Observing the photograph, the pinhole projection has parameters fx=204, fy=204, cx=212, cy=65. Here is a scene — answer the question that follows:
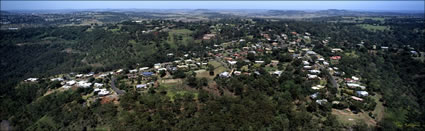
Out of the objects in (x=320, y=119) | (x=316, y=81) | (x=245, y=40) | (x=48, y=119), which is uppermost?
(x=245, y=40)

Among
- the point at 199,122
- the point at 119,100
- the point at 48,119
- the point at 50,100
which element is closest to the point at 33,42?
the point at 50,100

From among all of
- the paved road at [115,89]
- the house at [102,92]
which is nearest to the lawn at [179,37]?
the paved road at [115,89]

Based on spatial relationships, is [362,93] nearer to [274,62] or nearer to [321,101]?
[321,101]

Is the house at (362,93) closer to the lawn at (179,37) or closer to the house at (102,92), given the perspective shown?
the house at (102,92)

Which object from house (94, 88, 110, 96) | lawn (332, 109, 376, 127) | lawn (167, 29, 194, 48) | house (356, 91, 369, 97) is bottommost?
lawn (332, 109, 376, 127)

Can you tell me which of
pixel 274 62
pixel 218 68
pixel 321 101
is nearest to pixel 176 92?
pixel 218 68

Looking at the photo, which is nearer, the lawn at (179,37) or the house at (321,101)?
the house at (321,101)

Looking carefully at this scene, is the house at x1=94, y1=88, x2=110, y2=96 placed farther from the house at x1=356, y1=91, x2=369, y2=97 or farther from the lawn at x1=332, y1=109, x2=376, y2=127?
the house at x1=356, y1=91, x2=369, y2=97

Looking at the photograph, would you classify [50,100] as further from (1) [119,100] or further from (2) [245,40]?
(2) [245,40]

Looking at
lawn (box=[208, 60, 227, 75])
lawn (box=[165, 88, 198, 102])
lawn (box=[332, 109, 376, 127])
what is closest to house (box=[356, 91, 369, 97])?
lawn (box=[332, 109, 376, 127])

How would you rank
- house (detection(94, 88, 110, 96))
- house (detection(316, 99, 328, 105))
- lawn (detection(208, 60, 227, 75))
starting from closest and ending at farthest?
house (detection(316, 99, 328, 105)) → house (detection(94, 88, 110, 96)) → lawn (detection(208, 60, 227, 75))

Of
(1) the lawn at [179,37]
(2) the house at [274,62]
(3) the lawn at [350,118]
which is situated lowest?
(3) the lawn at [350,118]
